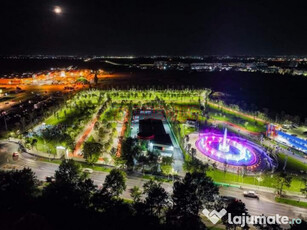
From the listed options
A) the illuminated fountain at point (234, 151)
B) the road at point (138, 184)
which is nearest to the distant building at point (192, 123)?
the illuminated fountain at point (234, 151)

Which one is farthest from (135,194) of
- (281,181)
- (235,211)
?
(281,181)

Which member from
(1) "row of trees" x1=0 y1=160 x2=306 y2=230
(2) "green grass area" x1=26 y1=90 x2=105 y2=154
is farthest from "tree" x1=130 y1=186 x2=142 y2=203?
(2) "green grass area" x1=26 y1=90 x2=105 y2=154

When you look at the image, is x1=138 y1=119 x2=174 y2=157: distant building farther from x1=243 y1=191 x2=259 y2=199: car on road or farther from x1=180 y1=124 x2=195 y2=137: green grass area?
x1=243 y1=191 x2=259 y2=199: car on road

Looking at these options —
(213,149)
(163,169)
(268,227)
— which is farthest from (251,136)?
(268,227)

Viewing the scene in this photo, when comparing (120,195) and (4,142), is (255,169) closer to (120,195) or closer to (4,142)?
(120,195)

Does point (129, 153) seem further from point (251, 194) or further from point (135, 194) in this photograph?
point (251, 194)
